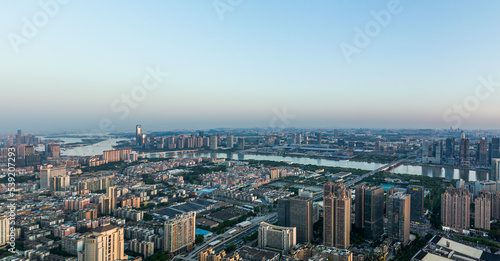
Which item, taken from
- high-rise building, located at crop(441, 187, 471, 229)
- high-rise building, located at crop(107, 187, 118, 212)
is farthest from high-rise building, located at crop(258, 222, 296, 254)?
high-rise building, located at crop(107, 187, 118, 212)

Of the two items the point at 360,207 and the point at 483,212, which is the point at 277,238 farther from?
the point at 483,212

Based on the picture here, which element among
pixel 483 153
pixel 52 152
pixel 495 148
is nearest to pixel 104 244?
pixel 52 152

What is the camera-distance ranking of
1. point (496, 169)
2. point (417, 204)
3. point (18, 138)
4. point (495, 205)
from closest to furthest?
point (417, 204) < point (495, 205) < point (496, 169) < point (18, 138)

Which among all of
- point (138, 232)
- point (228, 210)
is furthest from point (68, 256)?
point (228, 210)

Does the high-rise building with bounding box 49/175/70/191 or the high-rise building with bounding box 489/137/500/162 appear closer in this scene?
the high-rise building with bounding box 49/175/70/191

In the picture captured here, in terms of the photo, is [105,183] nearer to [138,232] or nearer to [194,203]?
[194,203]

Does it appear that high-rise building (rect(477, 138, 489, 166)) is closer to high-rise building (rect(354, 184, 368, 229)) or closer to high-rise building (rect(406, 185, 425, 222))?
high-rise building (rect(406, 185, 425, 222))
